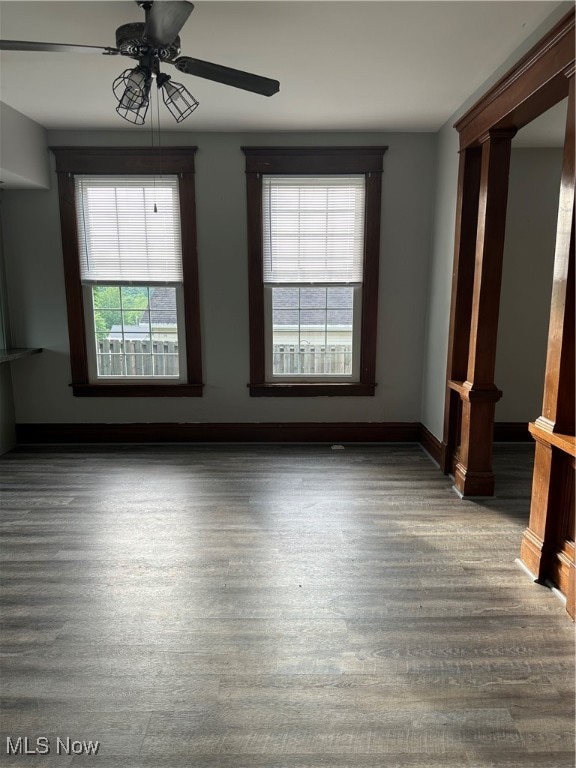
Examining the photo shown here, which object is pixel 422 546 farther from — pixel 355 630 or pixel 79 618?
pixel 79 618

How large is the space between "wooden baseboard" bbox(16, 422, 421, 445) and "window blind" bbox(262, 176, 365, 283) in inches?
55.7

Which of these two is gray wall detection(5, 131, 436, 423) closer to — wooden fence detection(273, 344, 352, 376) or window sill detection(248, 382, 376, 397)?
window sill detection(248, 382, 376, 397)

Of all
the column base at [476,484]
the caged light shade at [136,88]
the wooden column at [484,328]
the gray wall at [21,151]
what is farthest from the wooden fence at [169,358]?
the caged light shade at [136,88]

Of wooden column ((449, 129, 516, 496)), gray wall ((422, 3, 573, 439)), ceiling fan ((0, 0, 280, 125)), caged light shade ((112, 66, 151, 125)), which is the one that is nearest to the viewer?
ceiling fan ((0, 0, 280, 125))

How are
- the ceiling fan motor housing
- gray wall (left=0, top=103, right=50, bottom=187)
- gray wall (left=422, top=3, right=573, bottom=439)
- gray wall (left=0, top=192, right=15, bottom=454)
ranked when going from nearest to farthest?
1. the ceiling fan motor housing
2. gray wall (left=0, top=103, right=50, bottom=187)
3. gray wall (left=422, top=3, right=573, bottom=439)
4. gray wall (left=0, top=192, right=15, bottom=454)

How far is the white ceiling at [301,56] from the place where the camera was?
2.37 m

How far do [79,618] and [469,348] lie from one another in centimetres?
301

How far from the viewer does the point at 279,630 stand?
7.10ft

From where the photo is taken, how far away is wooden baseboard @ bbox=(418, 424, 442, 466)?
162 inches

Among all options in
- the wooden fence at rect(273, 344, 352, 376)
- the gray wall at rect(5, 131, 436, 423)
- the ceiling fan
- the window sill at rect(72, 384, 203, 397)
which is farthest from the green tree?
the ceiling fan

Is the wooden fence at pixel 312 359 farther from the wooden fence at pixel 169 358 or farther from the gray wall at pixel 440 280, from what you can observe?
the gray wall at pixel 440 280

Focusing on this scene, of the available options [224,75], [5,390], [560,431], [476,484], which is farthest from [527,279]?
[5,390]

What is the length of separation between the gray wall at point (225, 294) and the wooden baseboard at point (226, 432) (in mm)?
76

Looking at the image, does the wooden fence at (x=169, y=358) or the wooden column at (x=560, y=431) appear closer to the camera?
the wooden column at (x=560, y=431)
